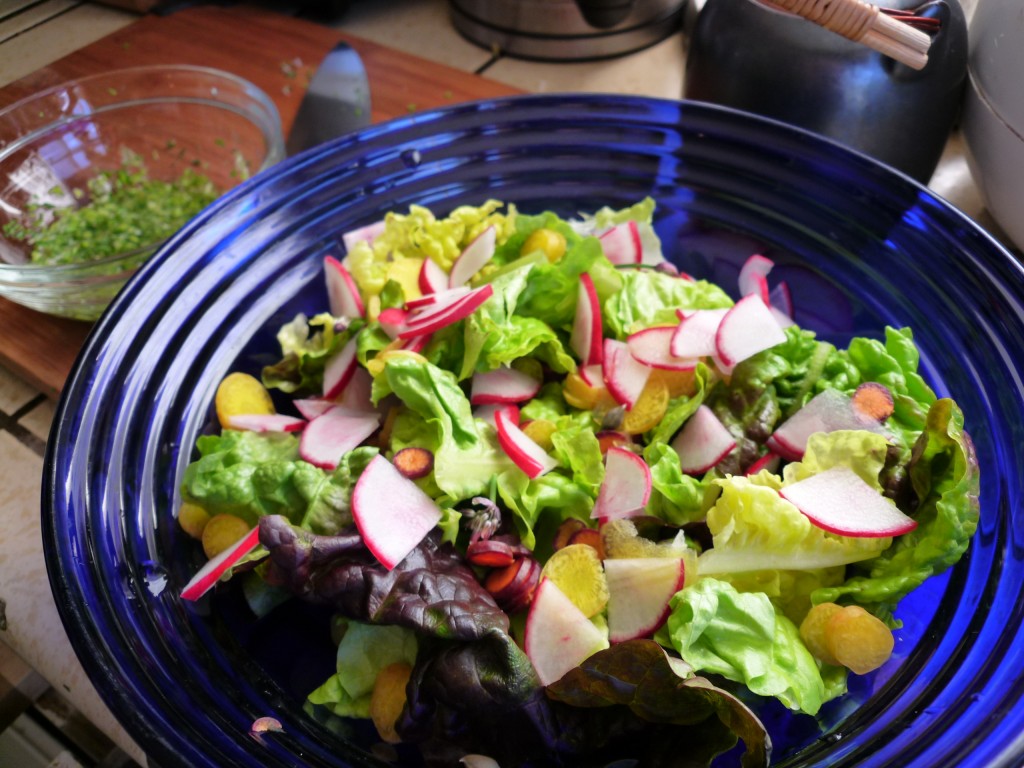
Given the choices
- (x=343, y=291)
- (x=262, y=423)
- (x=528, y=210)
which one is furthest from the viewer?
(x=528, y=210)

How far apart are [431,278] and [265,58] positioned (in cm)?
84

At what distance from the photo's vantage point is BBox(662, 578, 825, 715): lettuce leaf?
0.67 m

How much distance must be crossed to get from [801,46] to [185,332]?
32.4 inches

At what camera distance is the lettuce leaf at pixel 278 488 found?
0.79 metres

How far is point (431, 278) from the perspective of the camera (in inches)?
40.2

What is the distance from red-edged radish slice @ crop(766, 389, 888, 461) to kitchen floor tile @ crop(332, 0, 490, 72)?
104cm

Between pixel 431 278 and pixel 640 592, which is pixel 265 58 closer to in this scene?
pixel 431 278

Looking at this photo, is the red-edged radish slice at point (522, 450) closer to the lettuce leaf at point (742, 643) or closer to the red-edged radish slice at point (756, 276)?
the lettuce leaf at point (742, 643)

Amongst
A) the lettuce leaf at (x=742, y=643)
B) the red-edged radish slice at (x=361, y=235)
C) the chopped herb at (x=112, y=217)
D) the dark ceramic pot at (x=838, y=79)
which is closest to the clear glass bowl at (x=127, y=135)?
the chopped herb at (x=112, y=217)

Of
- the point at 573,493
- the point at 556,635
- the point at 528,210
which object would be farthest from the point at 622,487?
the point at 528,210

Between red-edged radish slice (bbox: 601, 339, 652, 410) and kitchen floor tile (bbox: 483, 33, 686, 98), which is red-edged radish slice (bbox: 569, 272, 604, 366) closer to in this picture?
red-edged radish slice (bbox: 601, 339, 652, 410)

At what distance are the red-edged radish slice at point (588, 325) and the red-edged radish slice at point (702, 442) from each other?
0.14 m

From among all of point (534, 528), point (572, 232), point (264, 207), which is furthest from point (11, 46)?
point (534, 528)

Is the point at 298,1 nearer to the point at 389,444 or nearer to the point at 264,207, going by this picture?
the point at 264,207
